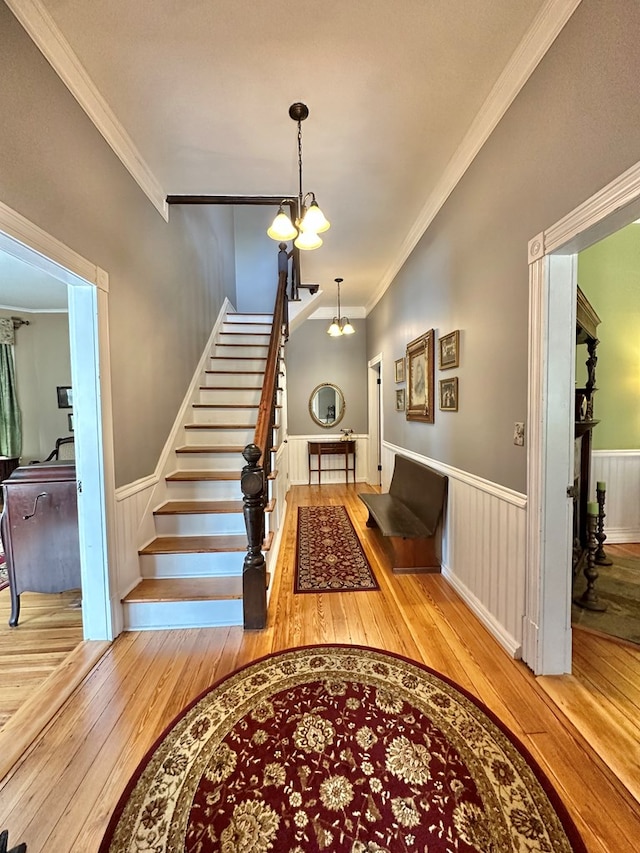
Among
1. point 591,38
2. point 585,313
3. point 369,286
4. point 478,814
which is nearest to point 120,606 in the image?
point 478,814

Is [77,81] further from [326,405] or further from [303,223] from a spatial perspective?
[326,405]

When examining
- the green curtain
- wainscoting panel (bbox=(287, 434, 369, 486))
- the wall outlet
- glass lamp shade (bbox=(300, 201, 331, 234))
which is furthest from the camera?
wainscoting panel (bbox=(287, 434, 369, 486))

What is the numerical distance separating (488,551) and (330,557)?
4.56 ft

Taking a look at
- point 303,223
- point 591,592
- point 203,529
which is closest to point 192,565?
point 203,529

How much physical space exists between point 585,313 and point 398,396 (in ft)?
6.45

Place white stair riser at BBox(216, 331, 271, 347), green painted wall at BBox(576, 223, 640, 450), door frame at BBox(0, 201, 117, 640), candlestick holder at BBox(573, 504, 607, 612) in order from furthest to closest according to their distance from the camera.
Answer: white stair riser at BBox(216, 331, 271, 347)
green painted wall at BBox(576, 223, 640, 450)
candlestick holder at BBox(573, 504, 607, 612)
door frame at BBox(0, 201, 117, 640)

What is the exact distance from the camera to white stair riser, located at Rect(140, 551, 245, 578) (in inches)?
89.0

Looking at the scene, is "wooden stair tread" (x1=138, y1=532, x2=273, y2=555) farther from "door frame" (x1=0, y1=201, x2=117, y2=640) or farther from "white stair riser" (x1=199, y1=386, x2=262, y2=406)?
"white stair riser" (x1=199, y1=386, x2=262, y2=406)

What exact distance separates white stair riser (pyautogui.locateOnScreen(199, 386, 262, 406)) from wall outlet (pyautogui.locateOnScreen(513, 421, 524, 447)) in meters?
2.51

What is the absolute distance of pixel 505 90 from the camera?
166cm

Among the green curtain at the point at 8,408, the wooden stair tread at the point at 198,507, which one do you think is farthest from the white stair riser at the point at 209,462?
the green curtain at the point at 8,408

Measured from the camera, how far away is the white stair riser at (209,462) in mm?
2953


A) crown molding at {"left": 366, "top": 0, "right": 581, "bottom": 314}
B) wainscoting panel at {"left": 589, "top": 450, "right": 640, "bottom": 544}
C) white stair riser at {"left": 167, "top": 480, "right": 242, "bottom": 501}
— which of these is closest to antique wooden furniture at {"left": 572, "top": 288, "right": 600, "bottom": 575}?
wainscoting panel at {"left": 589, "top": 450, "right": 640, "bottom": 544}

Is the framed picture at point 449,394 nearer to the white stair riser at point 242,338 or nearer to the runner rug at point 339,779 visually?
the runner rug at point 339,779
